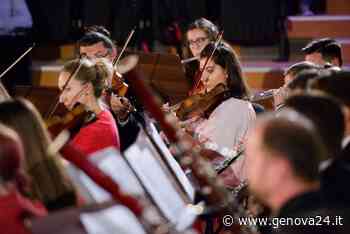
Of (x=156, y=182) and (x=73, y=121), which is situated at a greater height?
(x=156, y=182)

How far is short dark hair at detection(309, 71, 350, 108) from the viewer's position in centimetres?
292

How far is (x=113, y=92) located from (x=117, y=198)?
269cm

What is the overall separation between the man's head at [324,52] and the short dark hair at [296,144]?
301 cm

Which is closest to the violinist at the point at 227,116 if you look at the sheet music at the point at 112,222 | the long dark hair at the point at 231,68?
the long dark hair at the point at 231,68

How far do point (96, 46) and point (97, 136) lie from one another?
1722mm

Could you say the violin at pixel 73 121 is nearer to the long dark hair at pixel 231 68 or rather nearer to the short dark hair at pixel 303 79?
the long dark hair at pixel 231 68

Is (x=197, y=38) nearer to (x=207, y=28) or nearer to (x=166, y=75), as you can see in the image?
(x=207, y=28)

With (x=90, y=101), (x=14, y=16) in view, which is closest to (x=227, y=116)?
(x=90, y=101)

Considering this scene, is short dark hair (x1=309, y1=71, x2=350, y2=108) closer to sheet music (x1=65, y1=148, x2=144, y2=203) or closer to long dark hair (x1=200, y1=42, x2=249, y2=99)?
sheet music (x1=65, y1=148, x2=144, y2=203)

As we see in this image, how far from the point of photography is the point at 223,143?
13.9 feet

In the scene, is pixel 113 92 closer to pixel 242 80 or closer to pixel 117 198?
pixel 242 80

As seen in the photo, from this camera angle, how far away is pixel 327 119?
254cm

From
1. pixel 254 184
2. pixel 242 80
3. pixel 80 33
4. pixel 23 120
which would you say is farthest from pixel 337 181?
pixel 80 33

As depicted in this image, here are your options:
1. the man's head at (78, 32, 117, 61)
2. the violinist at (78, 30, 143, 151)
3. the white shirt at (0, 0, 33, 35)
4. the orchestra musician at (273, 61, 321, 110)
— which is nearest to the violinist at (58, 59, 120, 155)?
the violinist at (78, 30, 143, 151)
